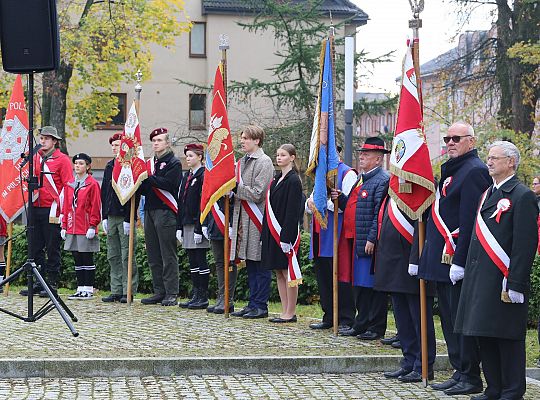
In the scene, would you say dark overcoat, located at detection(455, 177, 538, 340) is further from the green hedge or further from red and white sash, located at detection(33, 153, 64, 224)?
red and white sash, located at detection(33, 153, 64, 224)

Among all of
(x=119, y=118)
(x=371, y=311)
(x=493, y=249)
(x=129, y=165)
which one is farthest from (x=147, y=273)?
(x=119, y=118)

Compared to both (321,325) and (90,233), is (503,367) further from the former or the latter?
(90,233)

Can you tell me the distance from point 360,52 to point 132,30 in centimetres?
1013

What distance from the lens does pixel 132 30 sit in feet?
106

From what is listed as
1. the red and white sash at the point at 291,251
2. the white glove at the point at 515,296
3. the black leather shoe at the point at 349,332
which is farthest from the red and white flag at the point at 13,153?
the white glove at the point at 515,296

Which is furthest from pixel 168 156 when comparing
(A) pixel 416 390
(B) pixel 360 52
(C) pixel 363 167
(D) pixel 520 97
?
(D) pixel 520 97

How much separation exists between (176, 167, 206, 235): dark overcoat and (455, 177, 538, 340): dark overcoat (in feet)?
19.3

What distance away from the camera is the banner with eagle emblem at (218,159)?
12.9 metres

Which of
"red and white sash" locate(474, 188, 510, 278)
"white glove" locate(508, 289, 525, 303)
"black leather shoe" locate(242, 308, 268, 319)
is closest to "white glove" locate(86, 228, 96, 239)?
"black leather shoe" locate(242, 308, 268, 319)

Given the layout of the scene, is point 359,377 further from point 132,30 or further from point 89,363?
point 132,30

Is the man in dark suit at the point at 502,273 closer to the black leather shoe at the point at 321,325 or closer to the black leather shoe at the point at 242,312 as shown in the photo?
the black leather shoe at the point at 321,325

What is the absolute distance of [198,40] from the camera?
47.7 meters

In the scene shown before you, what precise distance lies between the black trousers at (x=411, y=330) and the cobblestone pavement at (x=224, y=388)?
27 centimetres

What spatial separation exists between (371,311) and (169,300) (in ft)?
12.0
